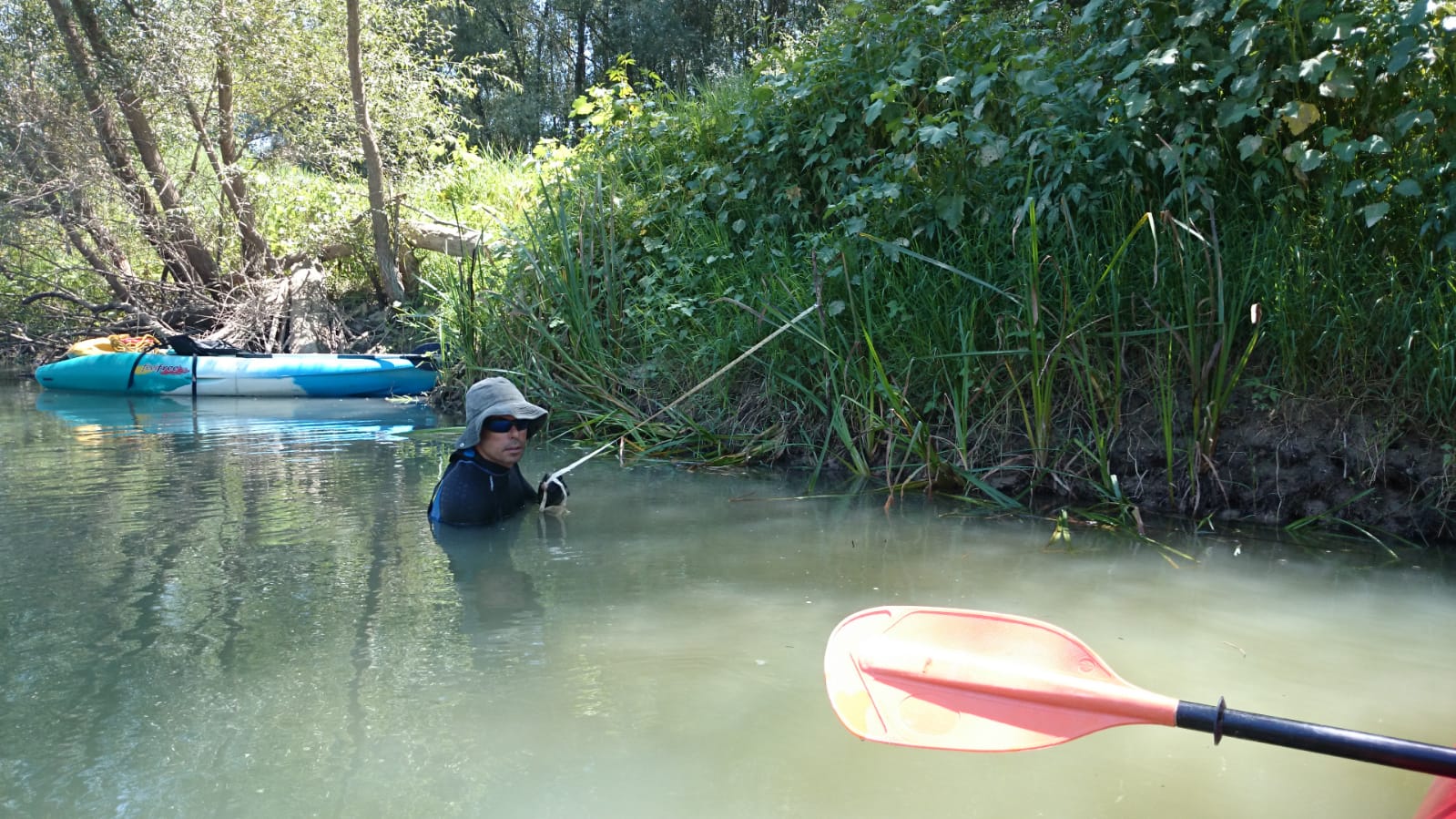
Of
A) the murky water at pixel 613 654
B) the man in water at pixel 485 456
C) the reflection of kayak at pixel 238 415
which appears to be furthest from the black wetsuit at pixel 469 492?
the reflection of kayak at pixel 238 415

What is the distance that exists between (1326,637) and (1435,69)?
7.84 ft

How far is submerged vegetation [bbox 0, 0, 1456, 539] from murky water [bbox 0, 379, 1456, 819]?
19.6 inches

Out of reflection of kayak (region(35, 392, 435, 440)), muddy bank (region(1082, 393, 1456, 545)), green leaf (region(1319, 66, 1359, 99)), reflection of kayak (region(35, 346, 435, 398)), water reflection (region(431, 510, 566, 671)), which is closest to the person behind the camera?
water reflection (region(431, 510, 566, 671))

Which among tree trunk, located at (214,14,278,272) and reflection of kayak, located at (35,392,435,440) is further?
tree trunk, located at (214,14,278,272)

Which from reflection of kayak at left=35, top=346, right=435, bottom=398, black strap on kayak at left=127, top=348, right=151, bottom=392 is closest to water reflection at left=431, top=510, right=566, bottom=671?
reflection of kayak at left=35, top=346, right=435, bottom=398

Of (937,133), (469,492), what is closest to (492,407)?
(469,492)

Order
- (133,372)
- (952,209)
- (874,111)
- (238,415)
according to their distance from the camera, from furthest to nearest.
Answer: (133,372) → (238,415) → (874,111) → (952,209)

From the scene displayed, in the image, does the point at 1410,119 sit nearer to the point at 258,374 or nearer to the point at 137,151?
the point at 258,374

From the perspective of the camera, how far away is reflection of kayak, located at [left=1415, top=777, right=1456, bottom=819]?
1.53m

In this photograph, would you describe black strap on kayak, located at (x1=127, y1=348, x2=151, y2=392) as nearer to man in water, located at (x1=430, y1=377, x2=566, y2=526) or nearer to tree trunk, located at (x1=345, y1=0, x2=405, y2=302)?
tree trunk, located at (x1=345, y1=0, x2=405, y2=302)

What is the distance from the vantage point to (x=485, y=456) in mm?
4160

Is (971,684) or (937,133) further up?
(937,133)

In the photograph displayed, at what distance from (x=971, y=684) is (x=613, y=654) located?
1.11 metres

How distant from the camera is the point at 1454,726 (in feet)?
7.73
